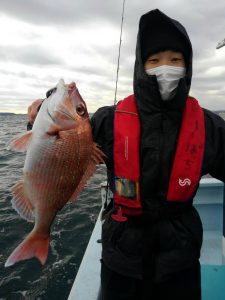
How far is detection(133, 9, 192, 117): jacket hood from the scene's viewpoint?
2.54m

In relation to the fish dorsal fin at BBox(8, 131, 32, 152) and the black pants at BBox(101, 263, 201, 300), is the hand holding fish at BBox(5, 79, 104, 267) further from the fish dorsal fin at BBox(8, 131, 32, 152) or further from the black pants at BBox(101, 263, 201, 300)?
the black pants at BBox(101, 263, 201, 300)

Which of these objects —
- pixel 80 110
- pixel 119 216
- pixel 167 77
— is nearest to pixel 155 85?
pixel 167 77

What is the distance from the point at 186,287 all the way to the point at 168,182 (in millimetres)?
766

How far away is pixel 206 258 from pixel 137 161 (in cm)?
308

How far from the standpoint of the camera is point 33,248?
2.07m

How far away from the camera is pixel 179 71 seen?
2570mm

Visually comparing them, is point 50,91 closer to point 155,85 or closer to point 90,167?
point 90,167

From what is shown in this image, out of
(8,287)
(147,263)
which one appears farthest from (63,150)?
(8,287)

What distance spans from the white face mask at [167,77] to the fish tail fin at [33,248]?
4.41 feet

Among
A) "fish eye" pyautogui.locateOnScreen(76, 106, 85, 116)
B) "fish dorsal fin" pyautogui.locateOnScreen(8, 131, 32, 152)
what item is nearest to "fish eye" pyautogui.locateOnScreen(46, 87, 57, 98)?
"fish eye" pyautogui.locateOnScreen(76, 106, 85, 116)

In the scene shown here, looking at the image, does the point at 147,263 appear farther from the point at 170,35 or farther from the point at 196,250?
the point at 170,35

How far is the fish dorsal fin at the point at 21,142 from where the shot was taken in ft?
6.84

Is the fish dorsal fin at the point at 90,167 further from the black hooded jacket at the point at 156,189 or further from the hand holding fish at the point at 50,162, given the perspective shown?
the black hooded jacket at the point at 156,189

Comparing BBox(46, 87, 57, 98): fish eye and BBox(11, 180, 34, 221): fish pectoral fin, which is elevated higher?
BBox(46, 87, 57, 98): fish eye
